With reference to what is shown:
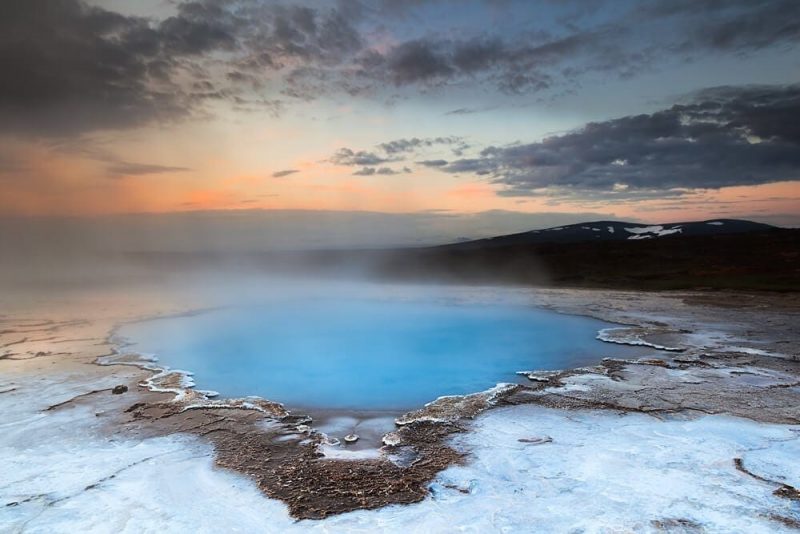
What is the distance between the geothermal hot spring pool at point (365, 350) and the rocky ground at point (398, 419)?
0.91m

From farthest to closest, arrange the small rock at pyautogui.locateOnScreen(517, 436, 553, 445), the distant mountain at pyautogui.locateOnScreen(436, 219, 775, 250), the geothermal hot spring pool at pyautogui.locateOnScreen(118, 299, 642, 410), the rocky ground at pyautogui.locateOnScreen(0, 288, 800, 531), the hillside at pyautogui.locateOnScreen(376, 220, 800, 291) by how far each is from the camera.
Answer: the distant mountain at pyautogui.locateOnScreen(436, 219, 775, 250), the hillside at pyautogui.locateOnScreen(376, 220, 800, 291), the geothermal hot spring pool at pyautogui.locateOnScreen(118, 299, 642, 410), the small rock at pyautogui.locateOnScreen(517, 436, 553, 445), the rocky ground at pyautogui.locateOnScreen(0, 288, 800, 531)

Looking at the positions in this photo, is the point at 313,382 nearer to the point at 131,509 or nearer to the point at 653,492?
the point at 131,509

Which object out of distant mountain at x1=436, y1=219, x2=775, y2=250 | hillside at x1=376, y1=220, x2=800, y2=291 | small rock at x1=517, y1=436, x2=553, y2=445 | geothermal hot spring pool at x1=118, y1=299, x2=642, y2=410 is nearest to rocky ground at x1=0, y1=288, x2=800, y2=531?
small rock at x1=517, y1=436, x2=553, y2=445

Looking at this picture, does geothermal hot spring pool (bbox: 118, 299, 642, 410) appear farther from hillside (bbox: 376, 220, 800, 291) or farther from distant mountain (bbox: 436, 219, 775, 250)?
distant mountain (bbox: 436, 219, 775, 250)

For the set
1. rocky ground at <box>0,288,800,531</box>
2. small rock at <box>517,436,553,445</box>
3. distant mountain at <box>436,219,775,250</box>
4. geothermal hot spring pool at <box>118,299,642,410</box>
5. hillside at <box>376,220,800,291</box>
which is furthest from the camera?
distant mountain at <box>436,219,775,250</box>

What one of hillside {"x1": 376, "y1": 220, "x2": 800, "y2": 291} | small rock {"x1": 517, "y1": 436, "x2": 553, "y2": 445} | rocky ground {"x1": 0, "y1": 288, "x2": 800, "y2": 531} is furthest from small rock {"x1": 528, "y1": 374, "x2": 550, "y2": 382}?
hillside {"x1": 376, "y1": 220, "x2": 800, "y2": 291}

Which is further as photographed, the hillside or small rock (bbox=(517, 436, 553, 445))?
the hillside

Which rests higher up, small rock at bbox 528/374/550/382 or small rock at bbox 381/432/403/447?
small rock at bbox 381/432/403/447

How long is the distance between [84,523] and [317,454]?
275 centimetres

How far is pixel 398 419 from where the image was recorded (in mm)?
8078

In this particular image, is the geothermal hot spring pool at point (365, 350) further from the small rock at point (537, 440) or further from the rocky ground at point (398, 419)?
the small rock at point (537, 440)

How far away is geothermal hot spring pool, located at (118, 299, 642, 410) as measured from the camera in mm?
10359

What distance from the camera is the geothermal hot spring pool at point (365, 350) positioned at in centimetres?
1036

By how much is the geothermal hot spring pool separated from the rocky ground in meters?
0.91
